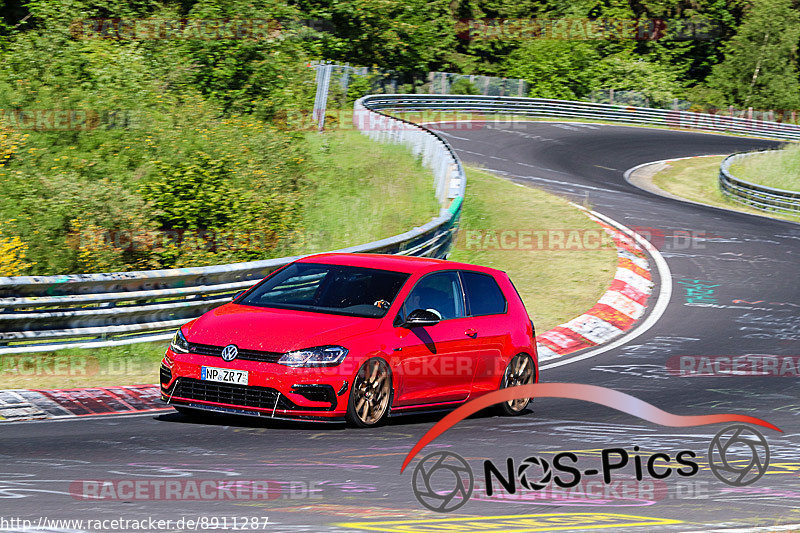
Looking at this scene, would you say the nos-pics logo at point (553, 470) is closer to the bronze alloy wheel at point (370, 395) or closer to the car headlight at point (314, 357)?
the bronze alloy wheel at point (370, 395)

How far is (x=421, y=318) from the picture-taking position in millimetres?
9422

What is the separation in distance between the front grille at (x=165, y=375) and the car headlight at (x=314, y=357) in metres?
1.06

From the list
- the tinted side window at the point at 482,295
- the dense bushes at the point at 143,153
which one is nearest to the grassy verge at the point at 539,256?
the dense bushes at the point at 143,153

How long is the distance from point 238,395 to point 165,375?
82 centimetres

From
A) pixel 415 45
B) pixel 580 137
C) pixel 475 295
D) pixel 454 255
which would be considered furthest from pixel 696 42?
pixel 475 295

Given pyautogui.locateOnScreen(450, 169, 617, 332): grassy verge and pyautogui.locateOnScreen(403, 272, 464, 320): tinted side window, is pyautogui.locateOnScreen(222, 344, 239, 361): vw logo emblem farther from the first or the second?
pyautogui.locateOnScreen(450, 169, 617, 332): grassy verge

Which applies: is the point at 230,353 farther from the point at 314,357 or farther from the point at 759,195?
the point at 759,195

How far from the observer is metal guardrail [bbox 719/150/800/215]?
31.3 metres

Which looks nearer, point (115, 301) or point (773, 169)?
point (115, 301)

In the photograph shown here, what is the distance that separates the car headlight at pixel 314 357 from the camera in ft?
28.3

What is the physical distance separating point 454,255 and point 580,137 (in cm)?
2639

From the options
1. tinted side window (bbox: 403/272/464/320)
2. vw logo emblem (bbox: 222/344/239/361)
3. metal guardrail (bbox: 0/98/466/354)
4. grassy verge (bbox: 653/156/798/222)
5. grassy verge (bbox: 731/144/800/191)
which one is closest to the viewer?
vw logo emblem (bbox: 222/344/239/361)

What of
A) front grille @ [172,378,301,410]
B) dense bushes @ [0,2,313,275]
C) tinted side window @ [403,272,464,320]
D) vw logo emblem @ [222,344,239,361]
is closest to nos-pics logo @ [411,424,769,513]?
front grille @ [172,378,301,410]

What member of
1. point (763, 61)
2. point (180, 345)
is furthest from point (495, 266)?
point (763, 61)
